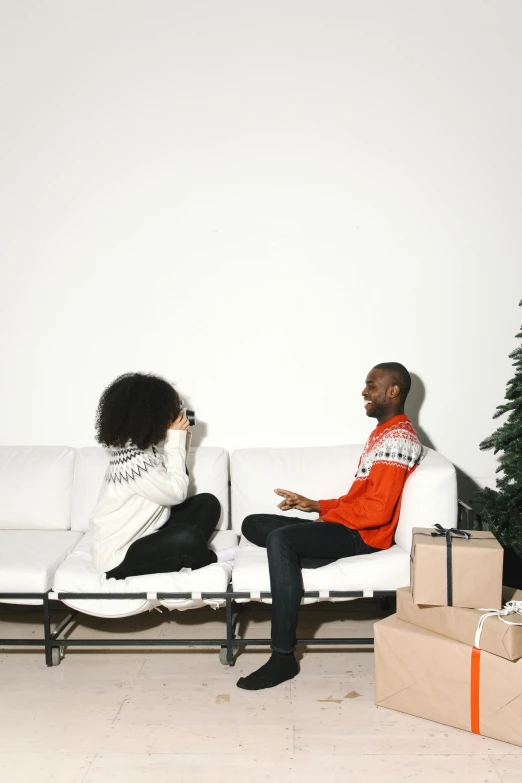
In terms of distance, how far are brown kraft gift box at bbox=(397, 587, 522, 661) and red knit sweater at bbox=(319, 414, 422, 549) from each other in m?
0.33

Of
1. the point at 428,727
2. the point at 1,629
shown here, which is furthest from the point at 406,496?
the point at 1,629

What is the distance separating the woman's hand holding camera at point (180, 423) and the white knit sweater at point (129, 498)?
0.50ft

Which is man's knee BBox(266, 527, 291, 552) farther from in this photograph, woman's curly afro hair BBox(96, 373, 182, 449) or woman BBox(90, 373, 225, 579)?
woman's curly afro hair BBox(96, 373, 182, 449)

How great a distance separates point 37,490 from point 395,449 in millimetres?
1667

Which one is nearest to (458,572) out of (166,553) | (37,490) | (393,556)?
(393,556)

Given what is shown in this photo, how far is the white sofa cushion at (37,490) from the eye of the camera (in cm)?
336

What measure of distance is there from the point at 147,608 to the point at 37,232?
1.97m

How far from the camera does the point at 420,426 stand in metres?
3.66

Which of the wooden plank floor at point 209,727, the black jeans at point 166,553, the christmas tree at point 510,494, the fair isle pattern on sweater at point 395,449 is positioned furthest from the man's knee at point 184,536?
the christmas tree at point 510,494

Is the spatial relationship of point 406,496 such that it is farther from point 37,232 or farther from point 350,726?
point 37,232

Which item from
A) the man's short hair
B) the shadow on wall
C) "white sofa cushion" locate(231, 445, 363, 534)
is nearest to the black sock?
"white sofa cushion" locate(231, 445, 363, 534)

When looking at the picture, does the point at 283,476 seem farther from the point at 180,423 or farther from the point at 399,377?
the point at 399,377

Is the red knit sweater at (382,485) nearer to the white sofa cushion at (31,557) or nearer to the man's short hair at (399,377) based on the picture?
the man's short hair at (399,377)

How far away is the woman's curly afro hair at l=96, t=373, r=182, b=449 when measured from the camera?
290 cm
